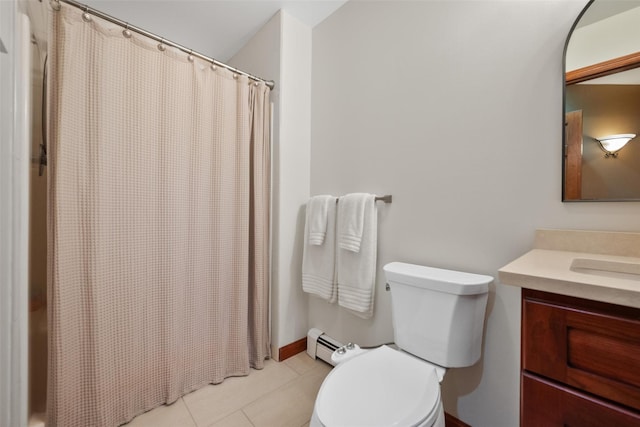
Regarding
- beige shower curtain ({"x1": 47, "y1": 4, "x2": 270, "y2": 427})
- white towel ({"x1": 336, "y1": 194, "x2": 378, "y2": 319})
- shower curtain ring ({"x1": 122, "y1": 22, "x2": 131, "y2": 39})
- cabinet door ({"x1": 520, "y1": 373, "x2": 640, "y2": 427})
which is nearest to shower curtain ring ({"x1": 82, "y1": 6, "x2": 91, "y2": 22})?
beige shower curtain ({"x1": 47, "y1": 4, "x2": 270, "y2": 427})

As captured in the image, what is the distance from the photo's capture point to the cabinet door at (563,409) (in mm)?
507

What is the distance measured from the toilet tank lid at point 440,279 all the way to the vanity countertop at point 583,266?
0.68 feet

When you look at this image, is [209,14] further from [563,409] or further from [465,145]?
[563,409]

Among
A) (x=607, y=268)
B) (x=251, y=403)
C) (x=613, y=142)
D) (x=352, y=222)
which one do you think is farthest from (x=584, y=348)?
(x=251, y=403)

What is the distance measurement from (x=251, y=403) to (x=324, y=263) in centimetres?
82

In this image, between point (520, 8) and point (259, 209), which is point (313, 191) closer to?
point (259, 209)

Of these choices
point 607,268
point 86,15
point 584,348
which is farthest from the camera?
point 86,15

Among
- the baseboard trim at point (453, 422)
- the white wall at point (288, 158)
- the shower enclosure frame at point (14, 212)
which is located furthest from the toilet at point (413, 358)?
the shower enclosure frame at point (14, 212)

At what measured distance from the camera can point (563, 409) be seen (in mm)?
557

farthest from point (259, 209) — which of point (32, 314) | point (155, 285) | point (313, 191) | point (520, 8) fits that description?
point (520, 8)

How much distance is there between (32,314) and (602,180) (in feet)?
7.47

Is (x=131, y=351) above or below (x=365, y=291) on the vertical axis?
below

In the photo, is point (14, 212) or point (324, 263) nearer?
point (14, 212)

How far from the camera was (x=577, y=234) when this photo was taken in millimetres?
882
